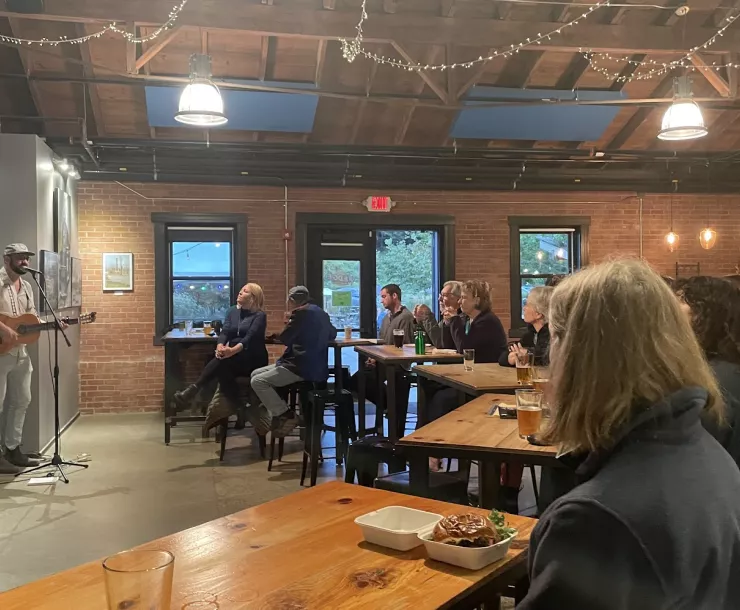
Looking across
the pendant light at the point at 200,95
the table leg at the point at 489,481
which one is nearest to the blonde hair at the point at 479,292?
the pendant light at the point at 200,95

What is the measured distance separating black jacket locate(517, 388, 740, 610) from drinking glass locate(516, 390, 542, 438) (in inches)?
55.5

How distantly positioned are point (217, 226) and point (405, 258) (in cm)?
252

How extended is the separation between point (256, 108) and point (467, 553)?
22.7 ft

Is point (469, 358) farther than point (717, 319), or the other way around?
point (469, 358)

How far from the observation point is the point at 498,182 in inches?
350

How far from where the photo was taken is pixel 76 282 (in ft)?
25.5

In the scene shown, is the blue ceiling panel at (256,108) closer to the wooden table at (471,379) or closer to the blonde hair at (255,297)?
the blonde hair at (255,297)

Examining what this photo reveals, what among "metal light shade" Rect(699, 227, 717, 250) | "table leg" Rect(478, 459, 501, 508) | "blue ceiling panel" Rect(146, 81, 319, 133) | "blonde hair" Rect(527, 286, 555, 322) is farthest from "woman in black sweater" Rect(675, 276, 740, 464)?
"metal light shade" Rect(699, 227, 717, 250)

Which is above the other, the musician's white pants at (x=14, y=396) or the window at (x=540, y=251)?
the window at (x=540, y=251)

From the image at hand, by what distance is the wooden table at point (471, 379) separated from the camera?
13.4 feet

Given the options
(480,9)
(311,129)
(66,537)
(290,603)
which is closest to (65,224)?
(311,129)

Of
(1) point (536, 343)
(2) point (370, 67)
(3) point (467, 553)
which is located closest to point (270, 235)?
(2) point (370, 67)

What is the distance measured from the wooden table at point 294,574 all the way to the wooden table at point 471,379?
2.31 meters

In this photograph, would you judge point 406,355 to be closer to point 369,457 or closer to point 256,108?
point 369,457
